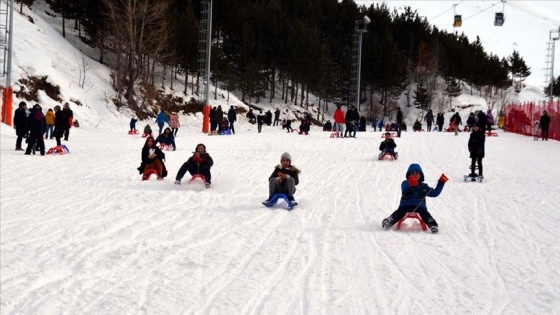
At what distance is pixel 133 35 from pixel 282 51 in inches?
1057

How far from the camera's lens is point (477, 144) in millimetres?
14312

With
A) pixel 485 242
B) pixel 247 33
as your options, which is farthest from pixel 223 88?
pixel 485 242

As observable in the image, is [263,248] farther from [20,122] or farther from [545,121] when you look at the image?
[545,121]

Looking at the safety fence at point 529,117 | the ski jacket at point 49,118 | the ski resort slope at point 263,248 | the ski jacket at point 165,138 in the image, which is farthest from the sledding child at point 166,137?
the safety fence at point 529,117

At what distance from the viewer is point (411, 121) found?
6925 cm

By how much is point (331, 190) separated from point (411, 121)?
58.5m

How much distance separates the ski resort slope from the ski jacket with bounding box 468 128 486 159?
2.50 ft


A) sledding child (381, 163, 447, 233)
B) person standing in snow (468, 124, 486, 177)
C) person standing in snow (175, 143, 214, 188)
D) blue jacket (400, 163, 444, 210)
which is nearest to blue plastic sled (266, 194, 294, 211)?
sledding child (381, 163, 447, 233)

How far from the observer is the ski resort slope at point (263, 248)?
541 centimetres

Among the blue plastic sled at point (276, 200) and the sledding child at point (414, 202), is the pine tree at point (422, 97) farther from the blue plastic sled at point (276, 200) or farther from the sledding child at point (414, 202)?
the sledding child at point (414, 202)

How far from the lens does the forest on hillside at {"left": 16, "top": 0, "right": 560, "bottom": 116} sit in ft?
140

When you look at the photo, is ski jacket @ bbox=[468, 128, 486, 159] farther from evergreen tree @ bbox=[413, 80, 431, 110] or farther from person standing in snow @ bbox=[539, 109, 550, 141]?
evergreen tree @ bbox=[413, 80, 431, 110]

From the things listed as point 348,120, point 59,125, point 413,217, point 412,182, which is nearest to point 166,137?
point 59,125

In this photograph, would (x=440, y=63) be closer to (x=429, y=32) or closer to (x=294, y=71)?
(x=429, y=32)
